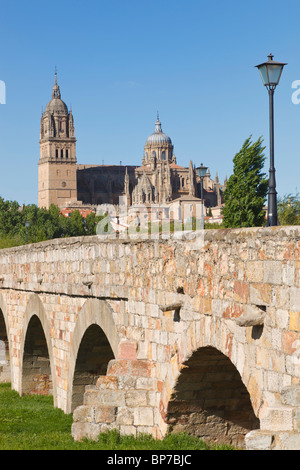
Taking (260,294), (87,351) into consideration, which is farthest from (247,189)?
(260,294)

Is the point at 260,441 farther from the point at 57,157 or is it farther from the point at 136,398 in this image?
the point at 57,157

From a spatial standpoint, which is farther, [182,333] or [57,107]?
[57,107]

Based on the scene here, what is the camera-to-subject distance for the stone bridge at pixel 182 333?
5.81 meters

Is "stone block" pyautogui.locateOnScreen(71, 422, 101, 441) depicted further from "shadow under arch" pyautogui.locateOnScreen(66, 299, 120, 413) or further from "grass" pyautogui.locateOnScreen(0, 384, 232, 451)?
"shadow under arch" pyautogui.locateOnScreen(66, 299, 120, 413)

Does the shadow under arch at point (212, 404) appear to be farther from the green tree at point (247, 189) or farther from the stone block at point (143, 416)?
the green tree at point (247, 189)

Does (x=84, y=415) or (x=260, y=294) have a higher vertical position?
(x=260, y=294)

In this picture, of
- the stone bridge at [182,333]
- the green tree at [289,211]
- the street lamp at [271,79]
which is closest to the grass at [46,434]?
the stone bridge at [182,333]

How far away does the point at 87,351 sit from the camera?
12055 millimetres

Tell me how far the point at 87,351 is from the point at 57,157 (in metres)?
130

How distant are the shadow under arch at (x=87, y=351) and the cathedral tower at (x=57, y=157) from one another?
12634 centimetres

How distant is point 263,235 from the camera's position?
6.08 meters

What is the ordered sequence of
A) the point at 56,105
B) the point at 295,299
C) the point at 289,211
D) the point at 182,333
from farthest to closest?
the point at 56,105, the point at 289,211, the point at 182,333, the point at 295,299

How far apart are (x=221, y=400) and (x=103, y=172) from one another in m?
144
